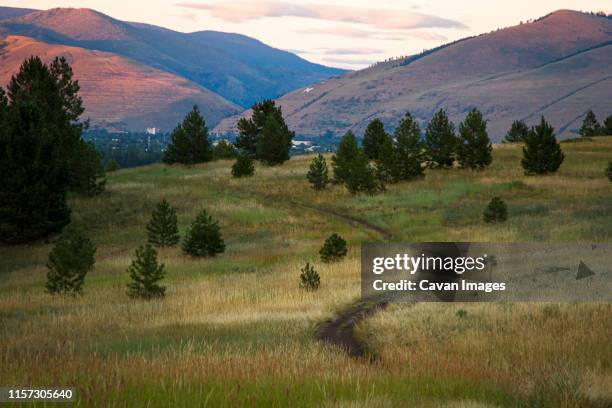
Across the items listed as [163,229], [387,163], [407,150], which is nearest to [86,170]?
[163,229]

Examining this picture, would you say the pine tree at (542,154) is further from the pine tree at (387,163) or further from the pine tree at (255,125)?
the pine tree at (255,125)

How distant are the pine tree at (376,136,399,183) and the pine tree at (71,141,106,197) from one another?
2417cm

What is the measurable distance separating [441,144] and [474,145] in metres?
3.45

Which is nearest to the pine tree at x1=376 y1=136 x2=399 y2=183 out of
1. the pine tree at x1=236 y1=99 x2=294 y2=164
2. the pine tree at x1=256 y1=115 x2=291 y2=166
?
the pine tree at x1=256 y1=115 x2=291 y2=166

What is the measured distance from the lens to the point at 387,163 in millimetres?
60469

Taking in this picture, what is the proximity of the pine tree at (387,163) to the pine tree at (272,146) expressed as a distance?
2017cm

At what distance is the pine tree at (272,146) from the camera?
77.9 metres

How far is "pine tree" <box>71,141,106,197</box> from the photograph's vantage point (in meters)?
54.2

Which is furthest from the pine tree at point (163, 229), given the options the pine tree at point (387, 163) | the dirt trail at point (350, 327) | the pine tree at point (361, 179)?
the pine tree at point (387, 163)

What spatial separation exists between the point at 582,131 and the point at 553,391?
115 metres

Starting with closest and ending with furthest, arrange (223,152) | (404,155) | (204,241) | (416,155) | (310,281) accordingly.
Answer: (310,281)
(204,241)
(404,155)
(416,155)
(223,152)

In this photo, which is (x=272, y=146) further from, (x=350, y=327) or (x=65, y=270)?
(x=350, y=327)

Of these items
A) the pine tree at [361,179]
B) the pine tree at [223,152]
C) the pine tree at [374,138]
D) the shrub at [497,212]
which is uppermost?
the pine tree at [374,138]

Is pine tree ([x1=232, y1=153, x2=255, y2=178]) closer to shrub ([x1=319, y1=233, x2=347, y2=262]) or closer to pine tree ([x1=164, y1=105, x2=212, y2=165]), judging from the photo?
pine tree ([x1=164, y1=105, x2=212, y2=165])
